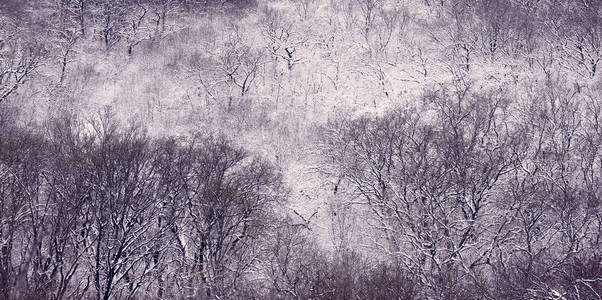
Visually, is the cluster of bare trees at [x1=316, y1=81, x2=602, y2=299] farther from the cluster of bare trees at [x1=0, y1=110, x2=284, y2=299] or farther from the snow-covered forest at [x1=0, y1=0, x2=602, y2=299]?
the cluster of bare trees at [x1=0, y1=110, x2=284, y2=299]

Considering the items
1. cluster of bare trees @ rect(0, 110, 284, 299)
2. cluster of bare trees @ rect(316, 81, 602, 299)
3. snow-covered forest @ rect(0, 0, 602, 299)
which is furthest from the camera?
cluster of bare trees @ rect(316, 81, 602, 299)

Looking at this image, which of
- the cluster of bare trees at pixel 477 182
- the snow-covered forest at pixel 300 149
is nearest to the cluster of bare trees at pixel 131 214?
the snow-covered forest at pixel 300 149

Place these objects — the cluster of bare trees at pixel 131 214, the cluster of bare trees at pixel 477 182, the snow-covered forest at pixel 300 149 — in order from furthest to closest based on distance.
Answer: the cluster of bare trees at pixel 477 182 → the snow-covered forest at pixel 300 149 → the cluster of bare trees at pixel 131 214

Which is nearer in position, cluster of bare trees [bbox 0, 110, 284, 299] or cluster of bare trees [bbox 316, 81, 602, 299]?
cluster of bare trees [bbox 0, 110, 284, 299]

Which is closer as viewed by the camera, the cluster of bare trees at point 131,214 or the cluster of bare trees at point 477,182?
the cluster of bare trees at point 131,214

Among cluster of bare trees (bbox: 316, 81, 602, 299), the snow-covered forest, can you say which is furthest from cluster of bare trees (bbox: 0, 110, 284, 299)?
cluster of bare trees (bbox: 316, 81, 602, 299)

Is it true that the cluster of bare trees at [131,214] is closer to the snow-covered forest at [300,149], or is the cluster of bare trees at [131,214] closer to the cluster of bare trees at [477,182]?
the snow-covered forest at [300,149]

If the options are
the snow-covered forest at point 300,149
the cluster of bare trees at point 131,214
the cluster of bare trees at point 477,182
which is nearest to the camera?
the cluster of bare trees at point 131,214
